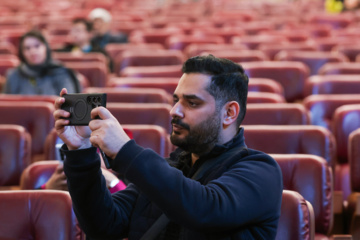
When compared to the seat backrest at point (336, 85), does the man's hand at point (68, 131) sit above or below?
above

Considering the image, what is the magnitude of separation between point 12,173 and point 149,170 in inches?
56.5

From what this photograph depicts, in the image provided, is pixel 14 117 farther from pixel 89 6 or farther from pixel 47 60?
pixel 89 6

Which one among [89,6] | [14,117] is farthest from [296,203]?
[89,6]

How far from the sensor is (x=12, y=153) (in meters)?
2.42

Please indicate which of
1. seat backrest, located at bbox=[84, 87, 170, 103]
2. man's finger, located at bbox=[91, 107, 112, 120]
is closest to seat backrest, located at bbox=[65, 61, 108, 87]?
seat backrest, located at bbox=[84, 87, 170, 103]

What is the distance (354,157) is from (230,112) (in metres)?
1.08

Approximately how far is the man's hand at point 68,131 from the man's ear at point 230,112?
277 millimetres

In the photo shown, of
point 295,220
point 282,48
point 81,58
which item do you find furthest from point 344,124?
point 282,48

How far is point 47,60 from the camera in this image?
12.3 feet

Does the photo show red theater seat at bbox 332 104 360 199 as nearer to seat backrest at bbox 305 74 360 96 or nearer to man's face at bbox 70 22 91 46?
seat backrest at bbox 305 74 360 96

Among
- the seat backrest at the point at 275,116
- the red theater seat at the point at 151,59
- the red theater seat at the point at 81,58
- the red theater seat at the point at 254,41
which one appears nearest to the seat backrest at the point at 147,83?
the seat backrest at the point at 275,116

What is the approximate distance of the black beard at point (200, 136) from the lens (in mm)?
1277

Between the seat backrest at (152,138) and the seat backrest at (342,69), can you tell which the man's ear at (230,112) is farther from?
the seat backrest at (342,69)

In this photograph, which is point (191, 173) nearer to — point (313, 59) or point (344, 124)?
point (344, 124)
